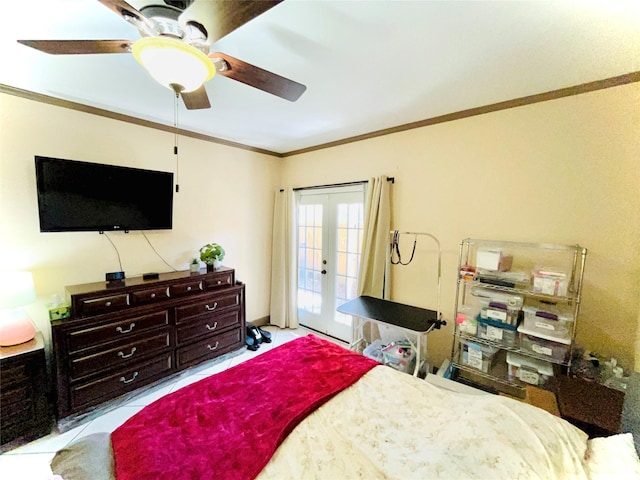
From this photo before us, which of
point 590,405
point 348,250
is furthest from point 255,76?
point 590,405

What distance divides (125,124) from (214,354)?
252cm

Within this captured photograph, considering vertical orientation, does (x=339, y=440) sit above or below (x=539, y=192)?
below

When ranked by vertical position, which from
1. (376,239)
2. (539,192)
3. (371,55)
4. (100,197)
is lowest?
(376,239)

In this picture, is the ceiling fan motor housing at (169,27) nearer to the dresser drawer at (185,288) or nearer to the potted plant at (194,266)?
the dresser drawer at (185,288)

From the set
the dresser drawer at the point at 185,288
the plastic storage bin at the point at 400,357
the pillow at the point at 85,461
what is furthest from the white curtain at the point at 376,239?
the pillow at the point at 85,461

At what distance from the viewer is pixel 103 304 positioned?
2.14 meters

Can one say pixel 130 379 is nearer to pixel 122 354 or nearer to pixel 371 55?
pixel 122 354

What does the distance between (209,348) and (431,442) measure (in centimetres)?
239

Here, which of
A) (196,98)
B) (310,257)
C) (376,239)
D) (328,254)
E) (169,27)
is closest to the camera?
(169,27)

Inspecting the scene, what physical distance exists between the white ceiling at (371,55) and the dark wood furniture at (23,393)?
1.97 m

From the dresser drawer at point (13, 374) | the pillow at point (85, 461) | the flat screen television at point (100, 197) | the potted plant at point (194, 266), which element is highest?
the flat screen television at point (100, 197)

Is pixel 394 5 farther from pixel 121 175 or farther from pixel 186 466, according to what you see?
pixel 121 175

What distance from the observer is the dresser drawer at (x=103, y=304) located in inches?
80.7

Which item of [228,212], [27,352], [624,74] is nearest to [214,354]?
[27,352]
